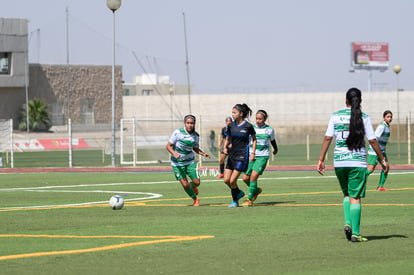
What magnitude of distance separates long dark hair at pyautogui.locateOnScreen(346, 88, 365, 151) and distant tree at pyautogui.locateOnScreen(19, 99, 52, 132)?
71.7 m

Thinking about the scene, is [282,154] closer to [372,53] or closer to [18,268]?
[18,268]

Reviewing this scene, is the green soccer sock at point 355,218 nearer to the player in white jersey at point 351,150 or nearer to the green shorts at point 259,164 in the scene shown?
the player in white jersey at point 351,150

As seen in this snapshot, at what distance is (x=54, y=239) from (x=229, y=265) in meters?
3.77

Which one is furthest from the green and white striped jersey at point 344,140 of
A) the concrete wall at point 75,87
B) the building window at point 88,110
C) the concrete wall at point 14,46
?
the building window at point 88,110

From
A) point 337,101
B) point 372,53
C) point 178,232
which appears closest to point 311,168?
point 178,232

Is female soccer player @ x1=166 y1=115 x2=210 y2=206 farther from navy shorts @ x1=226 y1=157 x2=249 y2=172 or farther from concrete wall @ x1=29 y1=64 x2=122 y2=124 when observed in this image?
concrete wall @ x1=29 y1=64 x2=122 y2=124

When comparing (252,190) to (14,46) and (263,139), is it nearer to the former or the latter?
(263,139)

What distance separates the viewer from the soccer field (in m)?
10.8

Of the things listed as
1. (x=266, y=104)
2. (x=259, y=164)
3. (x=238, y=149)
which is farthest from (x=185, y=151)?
(x=266, y=104)

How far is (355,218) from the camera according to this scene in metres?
13.0

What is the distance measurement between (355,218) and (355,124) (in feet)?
4.32

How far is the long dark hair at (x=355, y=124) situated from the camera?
13328 mm

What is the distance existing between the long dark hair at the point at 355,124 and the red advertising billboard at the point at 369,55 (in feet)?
398

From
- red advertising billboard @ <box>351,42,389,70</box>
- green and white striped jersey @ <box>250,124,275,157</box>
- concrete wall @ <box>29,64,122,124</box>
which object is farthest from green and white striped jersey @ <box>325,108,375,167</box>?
red advertising billboard @ <box>351,42,389,70</box>
